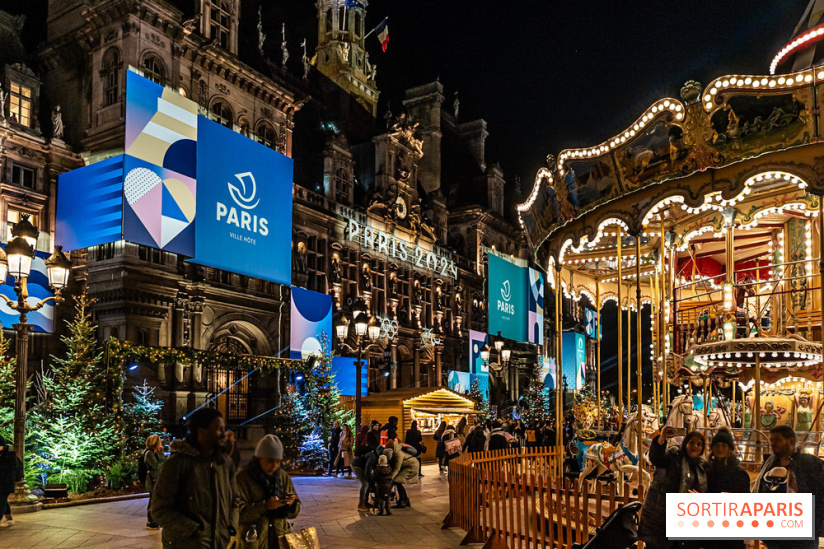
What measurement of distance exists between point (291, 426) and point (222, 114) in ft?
39.0

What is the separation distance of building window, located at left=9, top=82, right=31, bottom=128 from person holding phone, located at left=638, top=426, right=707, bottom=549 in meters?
22.4

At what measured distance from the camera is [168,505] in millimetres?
5078

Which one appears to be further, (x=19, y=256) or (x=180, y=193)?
(x=180, y=193)

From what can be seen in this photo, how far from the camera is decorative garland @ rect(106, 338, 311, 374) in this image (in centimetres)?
1836

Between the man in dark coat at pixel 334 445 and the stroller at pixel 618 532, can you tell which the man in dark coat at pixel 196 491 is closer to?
the stroller at pixel 618 532

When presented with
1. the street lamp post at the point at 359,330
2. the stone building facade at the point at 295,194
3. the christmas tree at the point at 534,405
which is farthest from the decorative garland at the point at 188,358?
the christmas tree at the point at 534,405

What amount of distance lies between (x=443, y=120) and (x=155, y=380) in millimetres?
31235

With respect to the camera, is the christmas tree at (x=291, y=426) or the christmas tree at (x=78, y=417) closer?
the christmas tree at (x=78, y=417)

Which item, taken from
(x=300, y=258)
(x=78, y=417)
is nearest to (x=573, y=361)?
(x=300, y=258)

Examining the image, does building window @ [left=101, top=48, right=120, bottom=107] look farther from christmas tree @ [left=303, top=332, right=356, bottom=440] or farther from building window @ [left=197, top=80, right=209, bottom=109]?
christmas tree @ [left=303, top=332, right=356, bottom=440]

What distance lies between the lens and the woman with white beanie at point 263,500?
5645 mm

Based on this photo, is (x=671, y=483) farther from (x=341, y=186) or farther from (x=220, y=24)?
(x=341, y=186)

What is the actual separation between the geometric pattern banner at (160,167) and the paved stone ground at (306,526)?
9.29 metres

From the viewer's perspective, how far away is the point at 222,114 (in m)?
27.9
